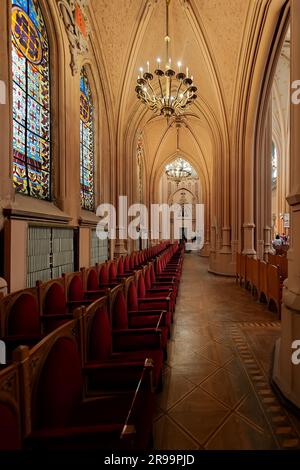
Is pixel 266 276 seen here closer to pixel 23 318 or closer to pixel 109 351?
pixel 109 351

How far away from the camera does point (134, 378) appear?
1.83 m

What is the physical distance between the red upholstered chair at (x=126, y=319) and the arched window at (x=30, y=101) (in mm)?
3248

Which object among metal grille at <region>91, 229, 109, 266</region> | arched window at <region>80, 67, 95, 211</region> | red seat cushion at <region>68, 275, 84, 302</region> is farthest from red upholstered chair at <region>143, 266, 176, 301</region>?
arched window at <region>80, 67, 95, 211</region>

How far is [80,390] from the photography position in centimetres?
152

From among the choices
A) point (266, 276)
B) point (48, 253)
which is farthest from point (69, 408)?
point (266, 276)

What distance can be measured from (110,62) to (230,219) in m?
7.51

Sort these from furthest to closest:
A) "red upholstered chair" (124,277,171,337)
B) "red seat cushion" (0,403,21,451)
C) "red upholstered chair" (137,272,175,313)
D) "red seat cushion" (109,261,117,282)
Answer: "red seat cushion" (109,261,117,282) < "red upholstered chair" (137,272,175,313) < "red upholstered chair" (124,277,171,337) < "red seat cushion" (0,403,21,451)

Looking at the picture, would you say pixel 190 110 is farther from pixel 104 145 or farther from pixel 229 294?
pixel 229 294

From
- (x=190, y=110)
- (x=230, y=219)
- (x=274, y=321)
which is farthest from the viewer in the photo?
(x=190, y=110)

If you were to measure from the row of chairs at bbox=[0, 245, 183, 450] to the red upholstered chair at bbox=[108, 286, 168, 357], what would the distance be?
58 mm

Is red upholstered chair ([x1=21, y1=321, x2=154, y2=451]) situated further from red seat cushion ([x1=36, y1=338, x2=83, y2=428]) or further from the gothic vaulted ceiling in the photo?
the gothic vaulted ceiling

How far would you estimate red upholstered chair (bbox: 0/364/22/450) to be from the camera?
0.91 meters

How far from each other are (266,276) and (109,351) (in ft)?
13.8

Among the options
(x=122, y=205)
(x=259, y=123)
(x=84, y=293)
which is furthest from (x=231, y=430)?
(x=122, y=205)
